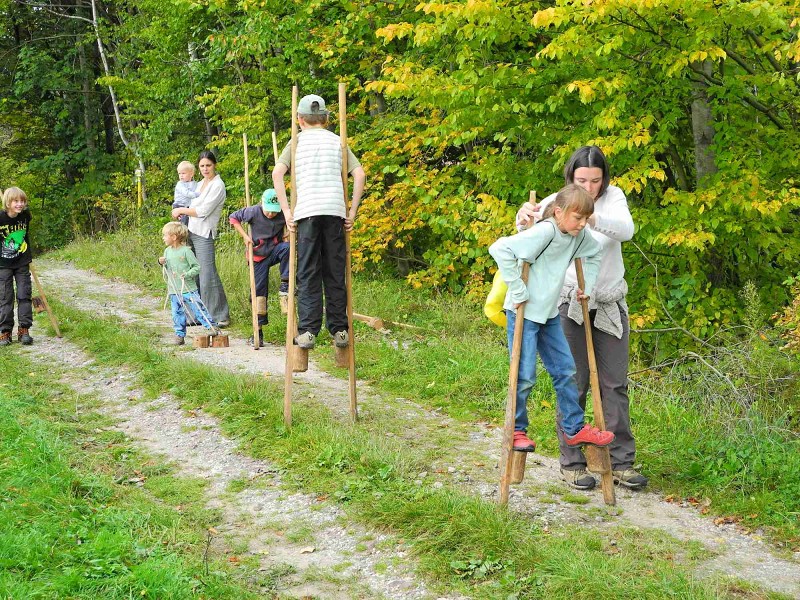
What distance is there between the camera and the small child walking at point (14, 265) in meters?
9.90

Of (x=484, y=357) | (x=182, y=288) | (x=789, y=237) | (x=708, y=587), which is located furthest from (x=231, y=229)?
(x=708, y=587)

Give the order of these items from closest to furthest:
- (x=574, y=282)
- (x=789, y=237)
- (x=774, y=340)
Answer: (x=574, y=282)
(x=774, y=340)
(x=789, y=237)

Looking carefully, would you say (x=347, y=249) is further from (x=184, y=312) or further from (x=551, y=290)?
(x=184, y=312)

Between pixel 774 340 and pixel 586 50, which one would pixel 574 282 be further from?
pixel 586 50

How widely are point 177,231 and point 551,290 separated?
21.0 ft

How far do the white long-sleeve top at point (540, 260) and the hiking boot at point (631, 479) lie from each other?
1256mm

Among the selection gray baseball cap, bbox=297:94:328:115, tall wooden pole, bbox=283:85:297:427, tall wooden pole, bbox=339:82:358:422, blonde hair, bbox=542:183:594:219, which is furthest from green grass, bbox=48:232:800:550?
gray baseball cap, bbox=297:94:328:115

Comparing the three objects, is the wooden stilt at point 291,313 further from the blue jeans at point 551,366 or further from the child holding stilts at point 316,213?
the blue jeans at point 551,366

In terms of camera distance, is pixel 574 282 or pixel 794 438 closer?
pixel 574 282

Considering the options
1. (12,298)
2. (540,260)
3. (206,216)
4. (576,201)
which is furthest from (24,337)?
(576,201)

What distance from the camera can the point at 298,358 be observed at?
6336mm

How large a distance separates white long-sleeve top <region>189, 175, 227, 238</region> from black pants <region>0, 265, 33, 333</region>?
2104mm

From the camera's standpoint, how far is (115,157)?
25.9m

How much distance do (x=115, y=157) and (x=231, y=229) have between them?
11664 millimetres
